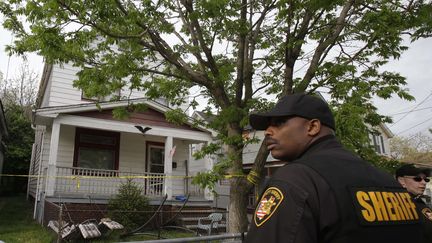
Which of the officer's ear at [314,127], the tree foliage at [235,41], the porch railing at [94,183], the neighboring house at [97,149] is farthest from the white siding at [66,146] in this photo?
the officer's ear at [314,127]

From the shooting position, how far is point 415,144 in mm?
47531

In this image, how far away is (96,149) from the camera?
47.5ft

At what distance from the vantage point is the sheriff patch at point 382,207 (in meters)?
1.36

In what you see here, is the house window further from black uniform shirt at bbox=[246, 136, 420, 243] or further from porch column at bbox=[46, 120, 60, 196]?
black uniform shirt at bbox=[246, 136, 420, 243]

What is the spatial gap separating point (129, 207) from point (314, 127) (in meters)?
10.6

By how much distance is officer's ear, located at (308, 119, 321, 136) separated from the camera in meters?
1.66

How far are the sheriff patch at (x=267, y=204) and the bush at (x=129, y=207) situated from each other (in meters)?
10.1

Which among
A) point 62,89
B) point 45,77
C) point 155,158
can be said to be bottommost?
point 155,158

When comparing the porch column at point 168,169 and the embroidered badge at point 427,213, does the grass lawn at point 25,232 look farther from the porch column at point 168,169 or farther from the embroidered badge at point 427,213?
the embroidered badge at point 427,213

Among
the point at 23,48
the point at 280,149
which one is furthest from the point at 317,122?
the point at 23,48

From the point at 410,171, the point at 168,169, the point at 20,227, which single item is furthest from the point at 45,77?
the point at 410,171

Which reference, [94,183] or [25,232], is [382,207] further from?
[94,183]

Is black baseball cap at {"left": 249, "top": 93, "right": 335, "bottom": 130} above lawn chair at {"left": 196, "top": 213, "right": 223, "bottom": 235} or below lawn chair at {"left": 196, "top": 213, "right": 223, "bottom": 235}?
above

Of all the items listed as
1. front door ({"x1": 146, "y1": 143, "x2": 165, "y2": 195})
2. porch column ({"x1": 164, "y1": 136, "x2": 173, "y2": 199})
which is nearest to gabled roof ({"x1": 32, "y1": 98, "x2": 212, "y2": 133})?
porch column ({"x1": 164, "y1": 136, "x2": 173, "y2": 199})
